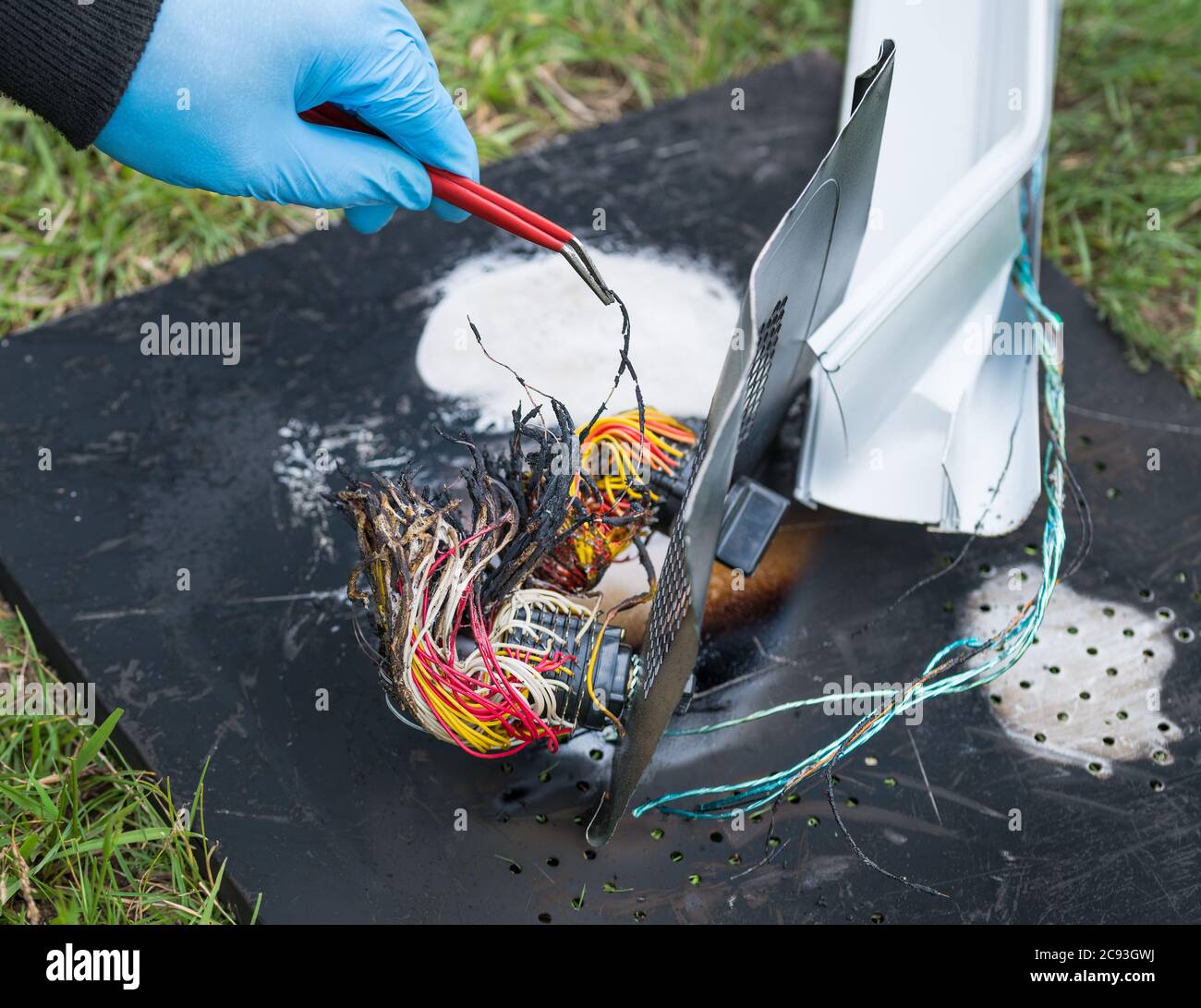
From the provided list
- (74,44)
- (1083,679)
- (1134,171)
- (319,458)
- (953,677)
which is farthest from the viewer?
(1134,171)

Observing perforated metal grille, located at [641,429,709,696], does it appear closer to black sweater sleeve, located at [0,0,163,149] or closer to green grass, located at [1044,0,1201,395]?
black sweater sleeve, located at [0,0,163,149]

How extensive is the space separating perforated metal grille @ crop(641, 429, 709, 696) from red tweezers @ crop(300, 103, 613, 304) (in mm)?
402

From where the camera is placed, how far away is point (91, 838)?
1.85 meters

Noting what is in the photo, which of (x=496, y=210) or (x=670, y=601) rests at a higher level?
(x=496, y=210)

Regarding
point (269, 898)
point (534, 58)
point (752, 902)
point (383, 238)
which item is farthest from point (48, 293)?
point (752, 902)

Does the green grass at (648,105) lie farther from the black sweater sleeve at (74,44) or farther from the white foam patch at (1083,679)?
the black sweater sleeve at (74,44)

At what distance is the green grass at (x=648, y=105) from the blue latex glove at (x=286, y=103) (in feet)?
3.48

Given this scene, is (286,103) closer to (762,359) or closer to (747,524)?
(762,359)

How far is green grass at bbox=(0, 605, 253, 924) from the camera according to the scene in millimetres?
1767

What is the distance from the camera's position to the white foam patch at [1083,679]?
6.12ft

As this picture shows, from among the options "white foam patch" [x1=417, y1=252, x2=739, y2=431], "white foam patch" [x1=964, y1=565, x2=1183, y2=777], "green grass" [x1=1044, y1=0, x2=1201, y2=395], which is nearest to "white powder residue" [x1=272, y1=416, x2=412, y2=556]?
"white foam patch" [x1=417, y1=252, x2=739, y2=431]

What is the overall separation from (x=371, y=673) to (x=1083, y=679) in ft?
3.99

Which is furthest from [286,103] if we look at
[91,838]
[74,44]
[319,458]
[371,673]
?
[91,838]

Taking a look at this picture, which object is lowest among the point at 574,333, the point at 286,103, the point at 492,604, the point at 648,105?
the point at 492,604
